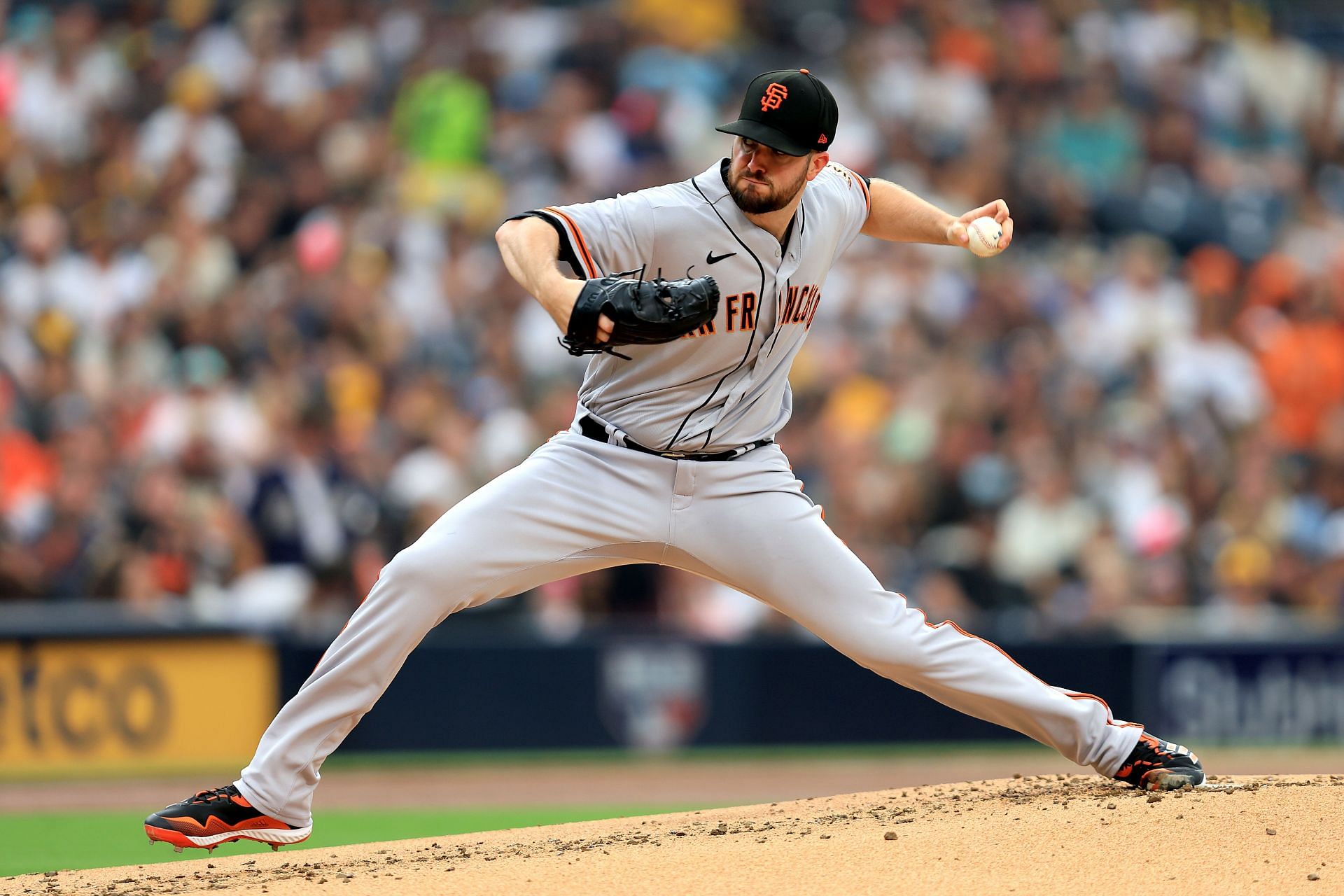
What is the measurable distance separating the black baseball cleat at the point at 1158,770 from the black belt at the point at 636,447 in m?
1.46

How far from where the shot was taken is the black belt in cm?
518

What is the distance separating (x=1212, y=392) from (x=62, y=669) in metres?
7.33

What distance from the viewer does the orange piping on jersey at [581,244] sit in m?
4.82

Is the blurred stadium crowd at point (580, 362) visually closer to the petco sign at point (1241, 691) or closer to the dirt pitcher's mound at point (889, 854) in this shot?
the petco sign at point (1241, 691)

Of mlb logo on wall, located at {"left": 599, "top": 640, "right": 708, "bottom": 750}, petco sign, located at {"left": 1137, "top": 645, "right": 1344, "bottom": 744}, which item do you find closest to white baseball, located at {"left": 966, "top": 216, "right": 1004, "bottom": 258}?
mlb logo on wall, located at {"left": 599, "top": 640, "right": 708, "bottom": 750}

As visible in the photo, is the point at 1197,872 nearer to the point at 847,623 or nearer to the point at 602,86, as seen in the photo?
the point at 847,623

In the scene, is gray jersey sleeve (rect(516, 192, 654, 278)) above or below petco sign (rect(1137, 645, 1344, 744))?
above

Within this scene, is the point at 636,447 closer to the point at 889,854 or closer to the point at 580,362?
the point at 889,854

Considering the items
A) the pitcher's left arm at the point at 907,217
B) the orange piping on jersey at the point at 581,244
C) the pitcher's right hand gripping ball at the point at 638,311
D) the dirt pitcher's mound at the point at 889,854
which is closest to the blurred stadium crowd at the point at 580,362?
the dirt pitcher's mound at the point at 889,854

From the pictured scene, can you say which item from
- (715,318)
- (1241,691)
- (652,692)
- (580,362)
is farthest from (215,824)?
(1241,691)

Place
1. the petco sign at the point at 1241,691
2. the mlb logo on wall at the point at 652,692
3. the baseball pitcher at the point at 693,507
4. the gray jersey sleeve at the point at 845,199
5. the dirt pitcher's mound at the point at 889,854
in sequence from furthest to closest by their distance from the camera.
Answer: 1. the petco sign at the point at 1241,691
2. the mlb logo on wall at the point at 652,692
3. the gray jersey sleeve at the point at 845,199
4. the baseball pitcher at the point at 693,507
5. the dirt pitcher's mound at the point at 889,854

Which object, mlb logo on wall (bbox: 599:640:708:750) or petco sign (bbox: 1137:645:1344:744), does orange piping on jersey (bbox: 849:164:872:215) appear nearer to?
mlb logo on wall (bbox: 599:640:708:750)

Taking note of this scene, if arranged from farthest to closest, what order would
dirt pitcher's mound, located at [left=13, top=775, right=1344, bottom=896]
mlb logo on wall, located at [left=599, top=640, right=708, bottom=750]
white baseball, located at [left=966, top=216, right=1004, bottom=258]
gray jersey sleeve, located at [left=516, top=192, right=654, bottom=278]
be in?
mlb logo on wall, located at [left=599, top=640, right=708, bottom=750] < white baseball, located at [left=966, top=216, right=1004, bottom=258] < gray jersey sleeve, located at [left=516, top=192, right=654, bottom=278] < dirt pitcher's mound, located at [left=13, top=775, right=1344, bottom=896]

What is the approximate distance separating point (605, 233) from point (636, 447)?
0.63m
